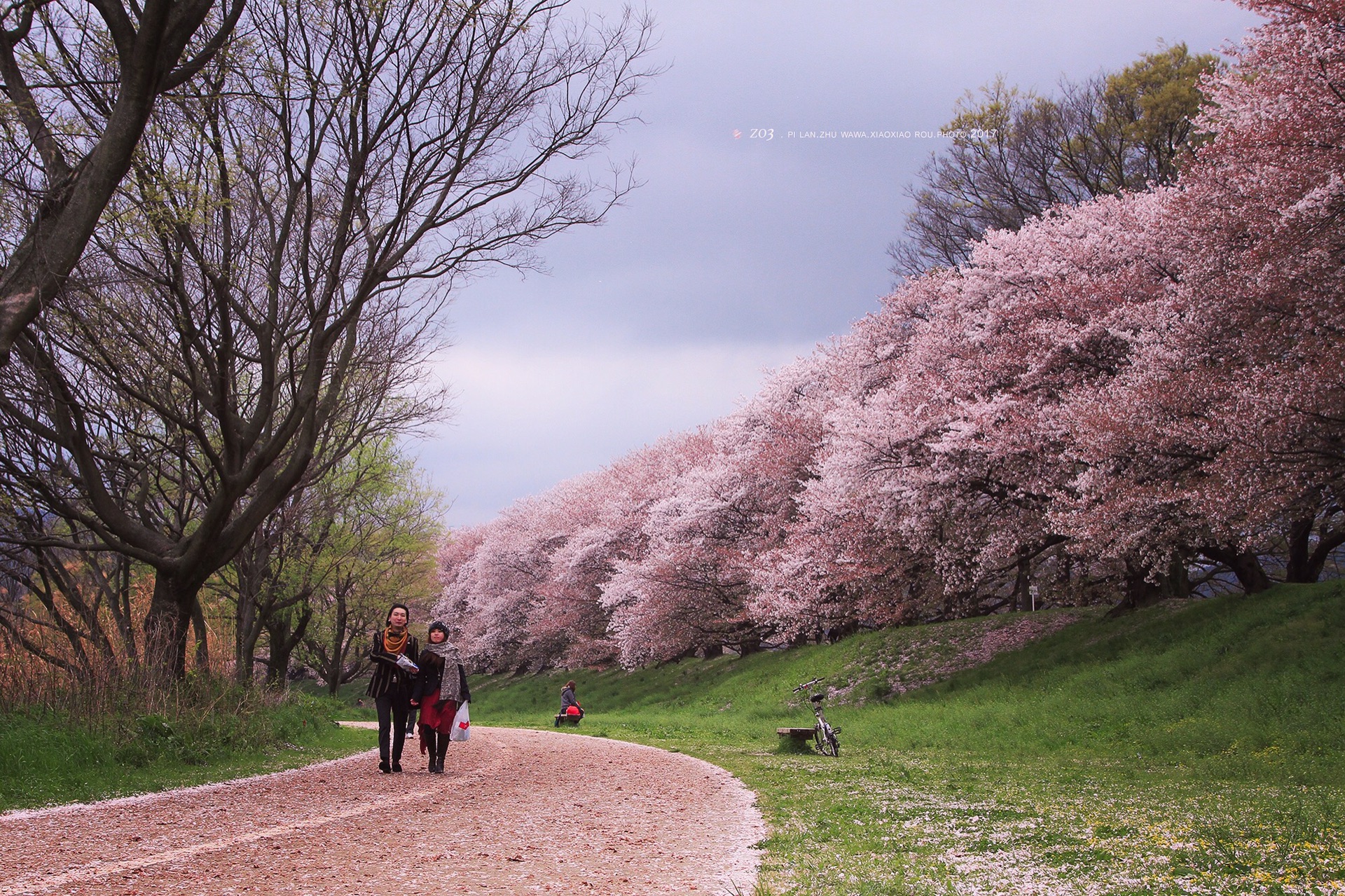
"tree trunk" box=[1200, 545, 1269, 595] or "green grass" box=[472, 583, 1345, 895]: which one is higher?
"tree trunk" box=[1200, 545, 1269, 595]

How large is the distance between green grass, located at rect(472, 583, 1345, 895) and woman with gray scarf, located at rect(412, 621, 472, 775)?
12.6 feet

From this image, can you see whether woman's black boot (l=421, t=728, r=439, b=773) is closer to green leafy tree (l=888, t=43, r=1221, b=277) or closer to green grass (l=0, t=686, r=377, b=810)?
green grass (l=0, t=686, r=377, b=810)

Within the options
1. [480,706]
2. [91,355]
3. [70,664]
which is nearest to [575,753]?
[70,664]

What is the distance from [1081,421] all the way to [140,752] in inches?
636

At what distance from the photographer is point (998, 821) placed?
309 inches

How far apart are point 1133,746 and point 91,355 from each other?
17281 mm

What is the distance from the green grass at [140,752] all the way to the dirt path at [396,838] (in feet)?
2.48

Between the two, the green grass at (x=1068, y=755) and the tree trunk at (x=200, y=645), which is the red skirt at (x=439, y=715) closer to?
the green grass at (x=1068, y=755)

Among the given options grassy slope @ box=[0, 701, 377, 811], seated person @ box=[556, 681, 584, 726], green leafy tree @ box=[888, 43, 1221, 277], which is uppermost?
green leafy tree @ box=[888, 43, 1221, 277]

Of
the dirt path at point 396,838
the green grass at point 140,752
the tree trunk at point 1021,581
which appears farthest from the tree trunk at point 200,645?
the tree trunk at point 1021,581

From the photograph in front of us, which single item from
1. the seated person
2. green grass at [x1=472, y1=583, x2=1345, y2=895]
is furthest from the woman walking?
the seated person

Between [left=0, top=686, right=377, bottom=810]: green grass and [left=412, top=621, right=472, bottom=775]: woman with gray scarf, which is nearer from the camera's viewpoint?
[left=0, top=686, right=377, bottom=810]: green grass

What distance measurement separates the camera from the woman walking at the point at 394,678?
11.7 meters

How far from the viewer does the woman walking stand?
1170 centimetres
